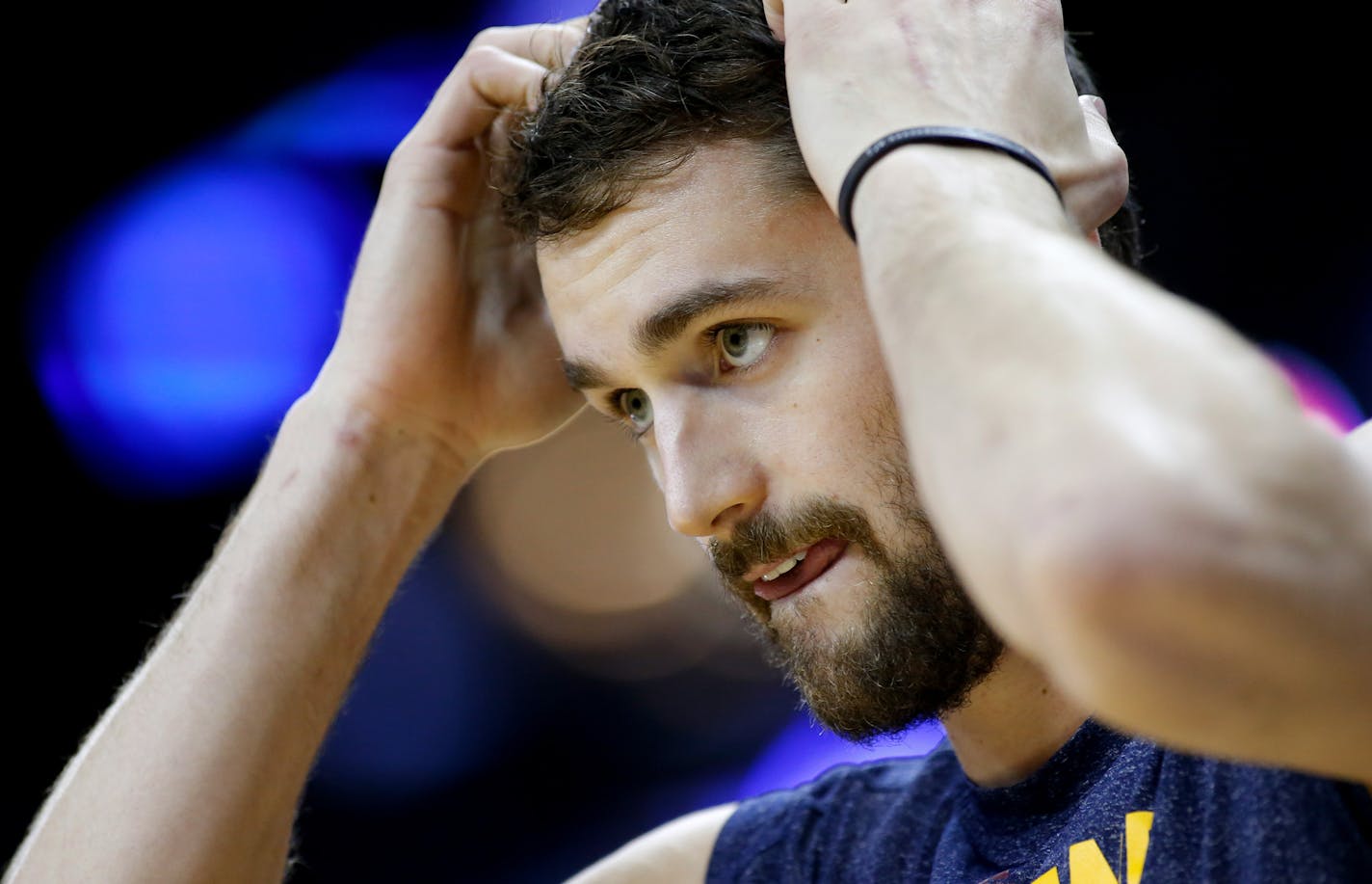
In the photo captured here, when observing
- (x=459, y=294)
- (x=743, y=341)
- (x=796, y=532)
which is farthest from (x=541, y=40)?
(x=796, y=532)

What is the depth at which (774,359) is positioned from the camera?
165 centimetres

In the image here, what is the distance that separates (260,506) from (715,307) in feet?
2.96

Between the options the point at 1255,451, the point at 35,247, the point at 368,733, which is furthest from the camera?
the point at 368,733

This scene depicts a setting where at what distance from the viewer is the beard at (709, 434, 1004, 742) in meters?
1.59

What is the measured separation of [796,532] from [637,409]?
1.33 ft

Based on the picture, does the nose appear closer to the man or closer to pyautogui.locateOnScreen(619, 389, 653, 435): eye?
the man

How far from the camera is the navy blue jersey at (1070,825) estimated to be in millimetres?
1180

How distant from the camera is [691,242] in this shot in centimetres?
168

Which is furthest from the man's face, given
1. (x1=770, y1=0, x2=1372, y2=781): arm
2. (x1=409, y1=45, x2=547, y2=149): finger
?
(x1=770, y1=0, x2=1372, y2=781): arm

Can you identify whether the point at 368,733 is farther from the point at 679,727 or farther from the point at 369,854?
the point at 679,727

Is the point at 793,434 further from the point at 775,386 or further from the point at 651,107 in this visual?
the point at 651,107

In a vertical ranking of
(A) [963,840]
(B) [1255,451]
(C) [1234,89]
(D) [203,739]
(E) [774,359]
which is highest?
(B) [1255,451]

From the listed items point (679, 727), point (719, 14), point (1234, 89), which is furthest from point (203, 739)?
point (1234, 89)

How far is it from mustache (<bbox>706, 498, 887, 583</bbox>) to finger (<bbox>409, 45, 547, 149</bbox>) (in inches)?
32.7
